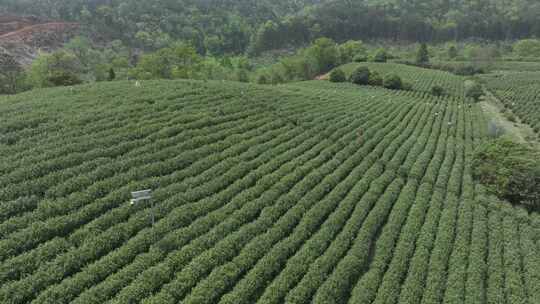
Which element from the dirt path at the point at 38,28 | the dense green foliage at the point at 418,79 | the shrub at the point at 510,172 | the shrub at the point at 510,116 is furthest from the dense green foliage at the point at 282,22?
the shrub at the point at 510,172

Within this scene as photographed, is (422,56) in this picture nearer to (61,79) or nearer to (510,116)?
(510,116)

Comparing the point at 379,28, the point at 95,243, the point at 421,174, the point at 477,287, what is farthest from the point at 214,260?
the point at 379,28

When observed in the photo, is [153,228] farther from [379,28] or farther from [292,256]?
[379,28]

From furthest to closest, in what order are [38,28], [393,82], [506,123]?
1. [38,28]
2. [393,82]
3. [506,123]

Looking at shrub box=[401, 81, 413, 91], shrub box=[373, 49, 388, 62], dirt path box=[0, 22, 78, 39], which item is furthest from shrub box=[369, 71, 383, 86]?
dirt path box=[0, 22, 78, 39]

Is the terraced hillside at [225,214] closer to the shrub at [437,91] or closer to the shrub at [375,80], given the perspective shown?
the shrub at [437,91]

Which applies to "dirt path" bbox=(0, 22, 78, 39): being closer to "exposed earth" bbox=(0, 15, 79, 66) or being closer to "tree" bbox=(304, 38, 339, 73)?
"exposed earth" bbox=(0, 15, 79, 66)

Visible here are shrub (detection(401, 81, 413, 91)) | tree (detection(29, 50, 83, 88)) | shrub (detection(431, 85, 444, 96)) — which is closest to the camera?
tree (detection(29, 50, 83, 88))

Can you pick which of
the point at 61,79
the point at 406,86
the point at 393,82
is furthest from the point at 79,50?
the point at 406,86

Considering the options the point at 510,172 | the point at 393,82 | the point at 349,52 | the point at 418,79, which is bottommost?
the point at 510,172
